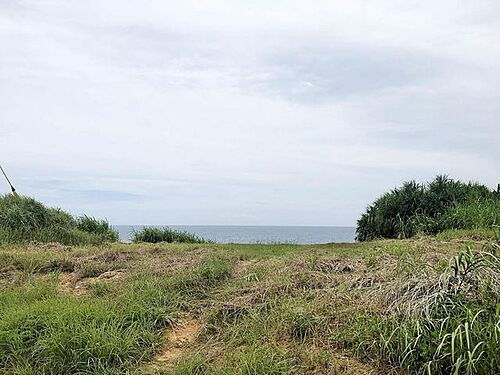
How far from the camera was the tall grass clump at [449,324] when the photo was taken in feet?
11.3

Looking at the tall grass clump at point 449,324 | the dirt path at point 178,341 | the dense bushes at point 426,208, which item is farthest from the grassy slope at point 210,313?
the dense bushes at point 426,208

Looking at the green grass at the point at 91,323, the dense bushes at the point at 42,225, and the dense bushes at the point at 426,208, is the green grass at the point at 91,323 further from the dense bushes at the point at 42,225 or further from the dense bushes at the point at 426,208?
the dense bushes at the point at 426,208

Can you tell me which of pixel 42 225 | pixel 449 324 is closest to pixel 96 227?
pixel 42 225

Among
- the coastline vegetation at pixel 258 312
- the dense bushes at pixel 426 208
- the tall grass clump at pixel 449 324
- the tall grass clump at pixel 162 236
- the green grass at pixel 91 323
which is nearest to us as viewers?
the tall grass clump at pixel 449 324

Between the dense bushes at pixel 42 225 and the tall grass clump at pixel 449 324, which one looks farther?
the dense bushes at pixel 42 225

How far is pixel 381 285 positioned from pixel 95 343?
2.35 m

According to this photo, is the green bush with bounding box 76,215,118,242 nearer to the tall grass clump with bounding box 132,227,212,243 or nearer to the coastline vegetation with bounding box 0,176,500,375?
the tall grass clump with bounding box 132,227,212,243

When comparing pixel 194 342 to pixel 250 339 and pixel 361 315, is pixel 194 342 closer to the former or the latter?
pixel 250 339

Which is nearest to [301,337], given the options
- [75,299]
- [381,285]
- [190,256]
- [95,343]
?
[381,285]

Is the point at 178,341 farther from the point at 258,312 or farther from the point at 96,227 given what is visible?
the point at 96,227

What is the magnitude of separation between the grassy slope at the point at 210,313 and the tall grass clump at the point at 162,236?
11.8 feet

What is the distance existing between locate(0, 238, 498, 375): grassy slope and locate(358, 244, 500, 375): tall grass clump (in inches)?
5.4

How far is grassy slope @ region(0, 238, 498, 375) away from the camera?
405 cm

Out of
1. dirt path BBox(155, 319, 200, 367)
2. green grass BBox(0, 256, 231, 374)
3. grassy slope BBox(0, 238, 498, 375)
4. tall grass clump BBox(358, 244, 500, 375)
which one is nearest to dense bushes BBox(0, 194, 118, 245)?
grassy slope BBox(0, 238, 498, 375)
